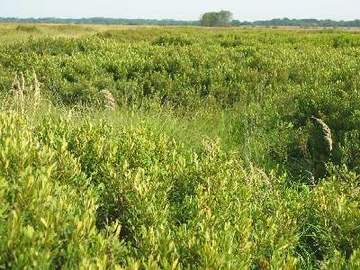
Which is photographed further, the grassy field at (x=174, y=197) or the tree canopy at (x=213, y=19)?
the tree canopy at (x=213, y=19)

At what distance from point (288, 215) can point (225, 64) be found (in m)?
11.6

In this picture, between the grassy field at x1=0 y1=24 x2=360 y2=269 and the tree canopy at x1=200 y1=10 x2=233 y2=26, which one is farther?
the tree canopy at x1=200 y1=10 x2=233 y2=26

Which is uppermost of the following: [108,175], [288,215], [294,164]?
[108,175]

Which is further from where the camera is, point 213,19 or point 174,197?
point 213,19

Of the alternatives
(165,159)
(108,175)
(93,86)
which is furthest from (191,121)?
(108,175)

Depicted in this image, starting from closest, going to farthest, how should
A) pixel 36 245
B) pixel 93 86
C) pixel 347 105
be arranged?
pixel 36 245 → pixel 347 105 → pixel 93 86

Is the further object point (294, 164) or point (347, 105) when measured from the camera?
point (347, 105)

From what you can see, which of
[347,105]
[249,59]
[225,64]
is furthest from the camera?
[249,59]

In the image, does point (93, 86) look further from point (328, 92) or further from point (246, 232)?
point (246, 232)

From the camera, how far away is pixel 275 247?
3709 millimetres

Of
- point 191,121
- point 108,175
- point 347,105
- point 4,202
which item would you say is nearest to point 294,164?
point 347,105

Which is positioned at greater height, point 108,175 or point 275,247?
point 108,175

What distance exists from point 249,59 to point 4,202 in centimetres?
1410

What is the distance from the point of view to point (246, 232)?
3.55m
